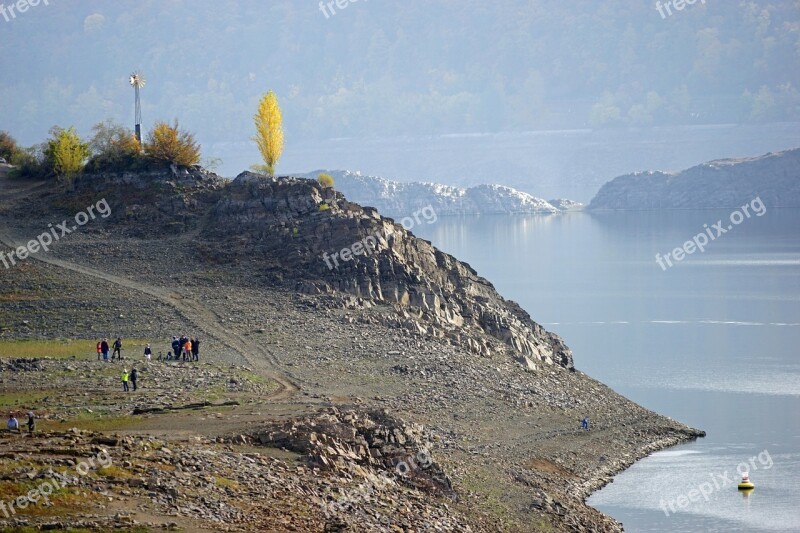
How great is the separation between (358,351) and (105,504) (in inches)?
1018

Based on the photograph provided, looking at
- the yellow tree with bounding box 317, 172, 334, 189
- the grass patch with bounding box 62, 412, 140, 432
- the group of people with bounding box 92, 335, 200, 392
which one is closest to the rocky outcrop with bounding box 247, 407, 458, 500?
Answer: the grass patch with bounding box 62, 412, 140, 432

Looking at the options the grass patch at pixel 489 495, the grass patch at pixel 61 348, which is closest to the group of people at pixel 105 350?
the grass patch at pixel 61 348

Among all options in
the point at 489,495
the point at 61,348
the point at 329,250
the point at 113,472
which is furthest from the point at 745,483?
the point at 61,348

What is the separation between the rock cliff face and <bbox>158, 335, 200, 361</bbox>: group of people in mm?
10788

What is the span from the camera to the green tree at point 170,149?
69.2 metres

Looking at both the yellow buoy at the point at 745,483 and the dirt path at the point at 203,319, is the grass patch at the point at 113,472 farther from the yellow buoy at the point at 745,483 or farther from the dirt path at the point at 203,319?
the yellow buoy at the point at 745,483

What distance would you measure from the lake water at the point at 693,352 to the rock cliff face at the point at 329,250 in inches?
351

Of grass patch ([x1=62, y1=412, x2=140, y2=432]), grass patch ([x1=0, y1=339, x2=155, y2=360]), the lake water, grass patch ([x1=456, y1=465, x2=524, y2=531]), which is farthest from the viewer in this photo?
grass patch ([x1=0, y1=339, x2=155, y2=360])

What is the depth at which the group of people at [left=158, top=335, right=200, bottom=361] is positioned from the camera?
50.8 m

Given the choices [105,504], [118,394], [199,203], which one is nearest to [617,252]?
[199,203]

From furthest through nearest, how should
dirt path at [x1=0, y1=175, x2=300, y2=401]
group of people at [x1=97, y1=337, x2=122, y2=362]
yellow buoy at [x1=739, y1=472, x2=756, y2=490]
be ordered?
group of people at [x1=97, y1=337, x2=122, y2=362], dirt path at [x1=0, y1=175, x2=300, y2=401], yellow buoy at [x1=739, y1=472, x2=756, y2=490]

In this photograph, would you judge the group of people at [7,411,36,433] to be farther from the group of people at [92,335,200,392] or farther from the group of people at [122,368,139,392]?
the group of people at [92,335,200,392]

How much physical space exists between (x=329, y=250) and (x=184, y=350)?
44.0ft

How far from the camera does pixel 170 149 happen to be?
69188 millimetres
